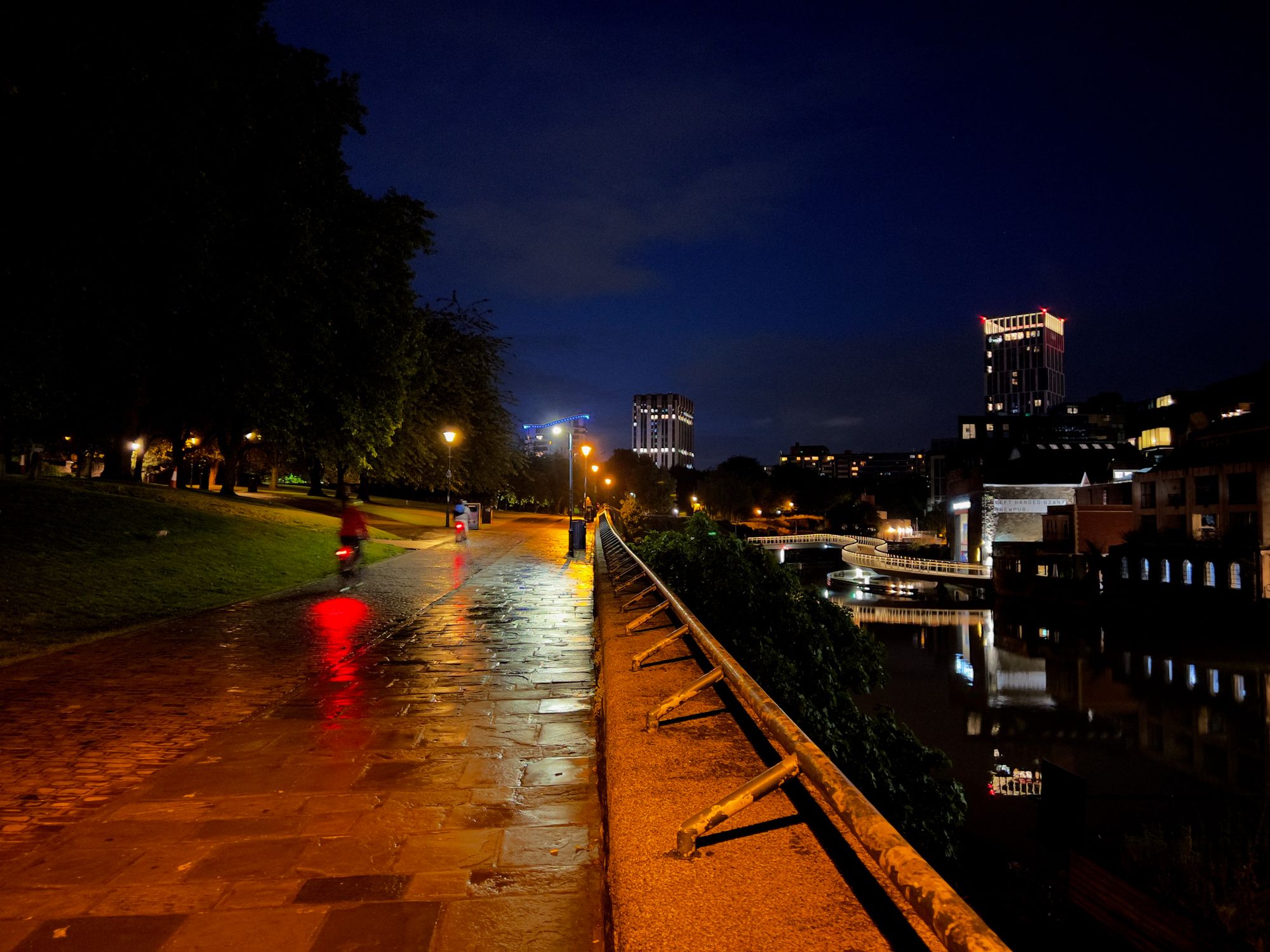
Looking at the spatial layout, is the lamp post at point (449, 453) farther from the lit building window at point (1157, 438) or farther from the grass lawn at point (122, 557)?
the lit building window at point (1157, 438)

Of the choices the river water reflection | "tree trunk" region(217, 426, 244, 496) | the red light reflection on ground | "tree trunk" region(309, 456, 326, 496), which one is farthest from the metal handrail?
"tree trunk" region(309, 456, 326, 496)

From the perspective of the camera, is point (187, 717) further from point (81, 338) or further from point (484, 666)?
point (81, 338)

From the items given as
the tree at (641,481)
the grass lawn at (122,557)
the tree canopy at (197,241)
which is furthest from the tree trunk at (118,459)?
the tree at (641,481)

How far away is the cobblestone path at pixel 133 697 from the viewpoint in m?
4.53

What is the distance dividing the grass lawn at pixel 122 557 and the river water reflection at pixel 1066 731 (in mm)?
13041

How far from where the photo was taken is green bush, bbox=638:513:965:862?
279 inches

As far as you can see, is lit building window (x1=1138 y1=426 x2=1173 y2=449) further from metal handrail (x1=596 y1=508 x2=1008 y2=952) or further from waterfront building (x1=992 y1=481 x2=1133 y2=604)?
metal handrail (x1=596 y1=508 x2=1008 y2=952)

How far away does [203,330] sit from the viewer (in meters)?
18.5

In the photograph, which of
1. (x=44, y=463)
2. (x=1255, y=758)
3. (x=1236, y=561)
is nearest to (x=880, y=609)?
(x=1236, y=561)

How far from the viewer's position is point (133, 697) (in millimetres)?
6703

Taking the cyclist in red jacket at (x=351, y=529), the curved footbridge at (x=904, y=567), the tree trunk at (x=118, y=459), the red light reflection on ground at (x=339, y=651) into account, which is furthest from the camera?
the curved footbridge at (x=904, y=567)

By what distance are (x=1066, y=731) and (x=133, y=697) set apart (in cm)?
2401

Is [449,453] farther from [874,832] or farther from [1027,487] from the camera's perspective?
[1027,487]

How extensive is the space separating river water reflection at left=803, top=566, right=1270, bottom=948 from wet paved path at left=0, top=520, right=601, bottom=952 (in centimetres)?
874
